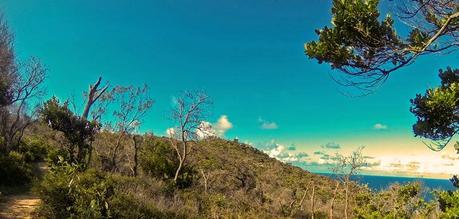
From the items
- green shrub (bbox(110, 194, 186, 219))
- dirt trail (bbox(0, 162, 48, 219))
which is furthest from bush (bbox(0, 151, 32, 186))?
green shrub (bbox(110, 194, 186, 219))

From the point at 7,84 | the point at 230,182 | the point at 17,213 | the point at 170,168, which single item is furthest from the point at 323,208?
the point at 7,84

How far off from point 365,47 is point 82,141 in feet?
57.4

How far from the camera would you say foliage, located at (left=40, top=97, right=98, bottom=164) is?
69.5ft

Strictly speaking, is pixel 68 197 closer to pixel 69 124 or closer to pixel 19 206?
pixel 19 206

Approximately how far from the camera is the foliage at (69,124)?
→ 69.5 feet

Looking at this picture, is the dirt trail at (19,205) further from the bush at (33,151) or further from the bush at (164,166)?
the bush at (33,151)

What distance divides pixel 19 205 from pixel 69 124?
9.27m

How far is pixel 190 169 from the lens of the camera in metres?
24.4

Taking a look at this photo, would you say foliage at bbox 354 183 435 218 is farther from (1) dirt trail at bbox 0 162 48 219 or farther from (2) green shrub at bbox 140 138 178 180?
(1) dirt trail at bbox 0 162 48 219

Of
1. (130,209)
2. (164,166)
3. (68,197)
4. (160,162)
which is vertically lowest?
(130,209)

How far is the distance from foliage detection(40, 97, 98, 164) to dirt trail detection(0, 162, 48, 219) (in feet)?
19.9

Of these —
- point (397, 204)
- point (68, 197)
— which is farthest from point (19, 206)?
point (397, 204)

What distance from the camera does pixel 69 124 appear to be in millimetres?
21406

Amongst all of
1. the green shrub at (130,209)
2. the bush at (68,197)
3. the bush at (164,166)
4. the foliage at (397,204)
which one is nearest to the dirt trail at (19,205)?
the bush at (68,197)
